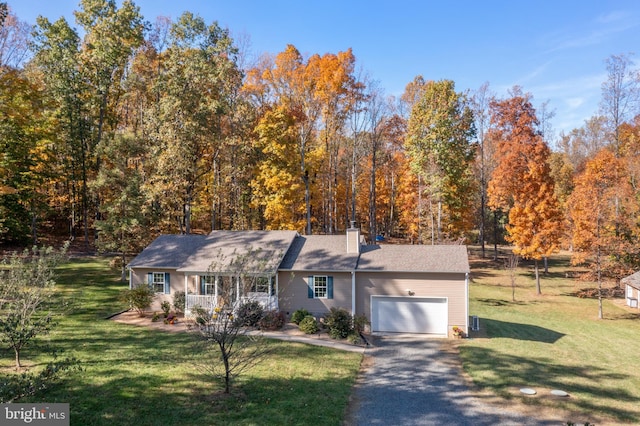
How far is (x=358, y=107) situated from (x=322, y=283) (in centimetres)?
2081

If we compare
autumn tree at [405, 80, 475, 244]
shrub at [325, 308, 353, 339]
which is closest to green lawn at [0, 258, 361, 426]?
shrub at [325, 308, 353, 339]

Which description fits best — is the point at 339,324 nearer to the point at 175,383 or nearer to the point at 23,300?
the point at 175,383

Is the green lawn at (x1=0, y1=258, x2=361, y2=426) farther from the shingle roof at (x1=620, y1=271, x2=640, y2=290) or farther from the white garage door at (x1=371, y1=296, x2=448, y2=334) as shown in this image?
the shingle roof at (x1=620, y1=271, x2=640, y2=290)

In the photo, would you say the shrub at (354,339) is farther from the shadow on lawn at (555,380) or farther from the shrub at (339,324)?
the shadow on lawn at (555,380)

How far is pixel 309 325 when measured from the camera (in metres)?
18.7

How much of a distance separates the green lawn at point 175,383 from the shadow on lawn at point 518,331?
9.17 m

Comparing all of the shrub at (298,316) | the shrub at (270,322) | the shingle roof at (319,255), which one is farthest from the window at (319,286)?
the shrub at (270,322)

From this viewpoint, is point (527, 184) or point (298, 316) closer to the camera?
point (298, 316)

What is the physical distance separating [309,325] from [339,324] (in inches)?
57.7

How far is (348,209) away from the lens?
4541cm

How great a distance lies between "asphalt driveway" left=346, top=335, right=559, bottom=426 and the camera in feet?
35.8

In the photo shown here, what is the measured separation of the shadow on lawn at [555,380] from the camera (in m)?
11.8

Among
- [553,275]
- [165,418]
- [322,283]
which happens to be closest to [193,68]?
[322,283]

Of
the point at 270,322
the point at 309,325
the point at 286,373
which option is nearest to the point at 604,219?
the point at 309,325
